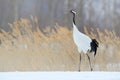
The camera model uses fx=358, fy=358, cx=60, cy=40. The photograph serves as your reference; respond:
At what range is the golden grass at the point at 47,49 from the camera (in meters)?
3.30

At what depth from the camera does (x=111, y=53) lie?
10.9 feet

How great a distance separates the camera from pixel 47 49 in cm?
332

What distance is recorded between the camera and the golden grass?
3.30m

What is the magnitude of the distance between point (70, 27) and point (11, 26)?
55 centimetres

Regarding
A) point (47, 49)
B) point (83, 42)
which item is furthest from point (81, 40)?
point (47, 49)

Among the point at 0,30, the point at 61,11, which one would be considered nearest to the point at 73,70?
the point at 61,11

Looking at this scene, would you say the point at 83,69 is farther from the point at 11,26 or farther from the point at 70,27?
the point at 11,26
